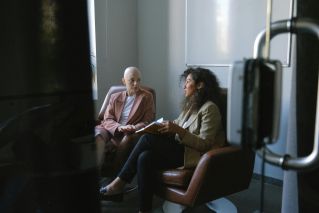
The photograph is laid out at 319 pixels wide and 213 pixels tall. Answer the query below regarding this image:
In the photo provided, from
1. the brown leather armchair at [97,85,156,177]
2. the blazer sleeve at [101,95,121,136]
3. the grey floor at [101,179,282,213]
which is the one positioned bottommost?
the grey floor at [101,179,282,213]

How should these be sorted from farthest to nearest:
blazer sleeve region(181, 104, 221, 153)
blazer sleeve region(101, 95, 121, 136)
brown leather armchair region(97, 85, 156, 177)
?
blazer sleeve region(101, 95, 121, 136) < brown leather armchair region(97, 85, 156, 177) < blazer sleeve region(181, 104, 221, 153)

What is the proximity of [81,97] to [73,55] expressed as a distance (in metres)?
0.06

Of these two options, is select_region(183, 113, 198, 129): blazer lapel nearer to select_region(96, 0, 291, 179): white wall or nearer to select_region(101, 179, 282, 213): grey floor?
select_region(101, 179, 282, 213): grey floor

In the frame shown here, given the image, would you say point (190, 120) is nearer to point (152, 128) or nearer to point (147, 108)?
point (152, 128)

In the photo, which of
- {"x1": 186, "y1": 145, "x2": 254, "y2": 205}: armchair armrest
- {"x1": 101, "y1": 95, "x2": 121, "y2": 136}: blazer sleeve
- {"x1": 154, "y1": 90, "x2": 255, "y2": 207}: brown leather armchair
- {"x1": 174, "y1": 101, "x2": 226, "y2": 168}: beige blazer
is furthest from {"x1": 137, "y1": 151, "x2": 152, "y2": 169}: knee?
{"x1": 101, "y1": 95, "x2": 121, "y2": 136}: blazer sleeve

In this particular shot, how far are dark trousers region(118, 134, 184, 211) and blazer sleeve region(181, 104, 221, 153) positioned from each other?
171 millimetres

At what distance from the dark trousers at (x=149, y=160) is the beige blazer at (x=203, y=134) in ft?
0.45

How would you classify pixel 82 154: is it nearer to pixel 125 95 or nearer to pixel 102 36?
pixel 125 95

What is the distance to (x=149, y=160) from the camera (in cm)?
193

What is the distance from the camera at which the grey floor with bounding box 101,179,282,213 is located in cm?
209

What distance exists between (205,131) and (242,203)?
0.68 meters

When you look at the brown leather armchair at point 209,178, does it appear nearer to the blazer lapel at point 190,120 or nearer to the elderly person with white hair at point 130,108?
the blazer lapel at point 190,120

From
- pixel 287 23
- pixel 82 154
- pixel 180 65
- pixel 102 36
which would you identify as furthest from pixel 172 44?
pixel 82 154

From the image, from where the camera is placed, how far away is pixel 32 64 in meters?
0.46
